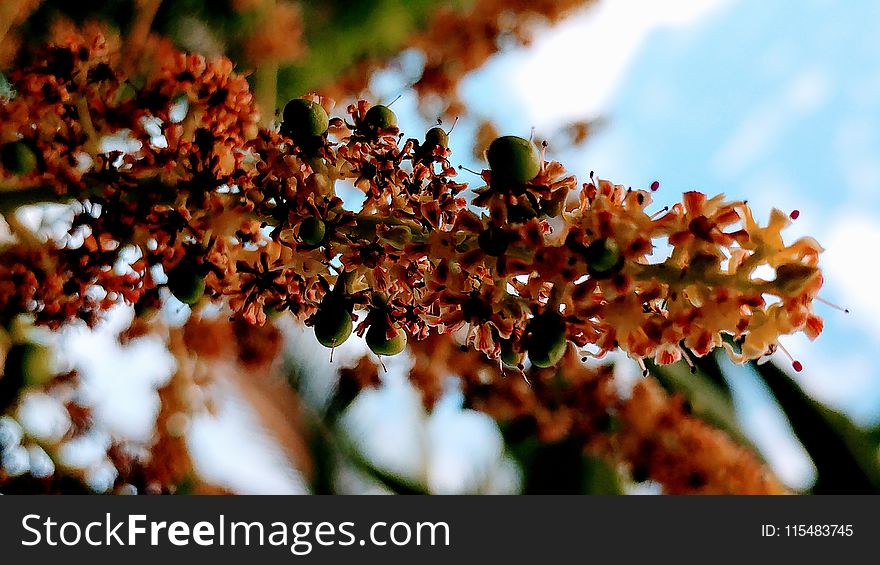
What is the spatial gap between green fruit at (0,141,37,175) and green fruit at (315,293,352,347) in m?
0.86

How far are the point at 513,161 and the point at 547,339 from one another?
36cm

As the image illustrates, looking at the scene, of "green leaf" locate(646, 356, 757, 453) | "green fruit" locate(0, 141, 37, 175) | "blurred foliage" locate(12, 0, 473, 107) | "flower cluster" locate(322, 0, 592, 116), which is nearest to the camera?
"green fruit" locate(0, 141, 37, 175)

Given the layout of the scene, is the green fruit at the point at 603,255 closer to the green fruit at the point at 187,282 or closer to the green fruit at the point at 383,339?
the green fruit at the point at 383,339

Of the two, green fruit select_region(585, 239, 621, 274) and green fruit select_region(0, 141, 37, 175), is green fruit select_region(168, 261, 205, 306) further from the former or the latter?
green fruit select_region(585, 239, 621, 274)

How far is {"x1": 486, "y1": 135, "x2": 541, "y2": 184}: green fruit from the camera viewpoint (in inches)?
64.2

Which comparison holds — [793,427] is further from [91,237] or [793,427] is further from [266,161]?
[91,237]

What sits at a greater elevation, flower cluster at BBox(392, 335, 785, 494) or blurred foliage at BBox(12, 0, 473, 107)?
blurred foliage at BBox(12, 0, 473, 107)

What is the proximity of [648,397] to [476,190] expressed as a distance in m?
1.64

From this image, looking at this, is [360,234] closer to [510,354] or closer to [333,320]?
[333,320]

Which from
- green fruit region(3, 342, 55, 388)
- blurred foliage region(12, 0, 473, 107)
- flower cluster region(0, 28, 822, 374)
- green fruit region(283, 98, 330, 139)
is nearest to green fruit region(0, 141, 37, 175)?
flower cluster region(0, 28, 822, 374)

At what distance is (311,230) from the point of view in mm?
1688

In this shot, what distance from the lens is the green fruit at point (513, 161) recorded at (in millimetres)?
1632

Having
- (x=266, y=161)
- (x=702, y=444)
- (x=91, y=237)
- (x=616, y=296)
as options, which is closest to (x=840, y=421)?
(x=702, y=444)

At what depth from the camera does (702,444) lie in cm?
290
